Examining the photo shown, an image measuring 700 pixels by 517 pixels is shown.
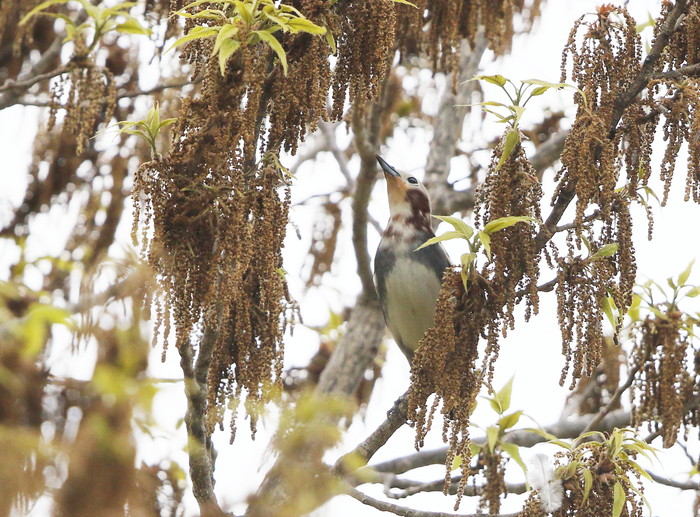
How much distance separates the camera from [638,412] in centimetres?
367

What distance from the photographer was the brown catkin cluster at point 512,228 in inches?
117

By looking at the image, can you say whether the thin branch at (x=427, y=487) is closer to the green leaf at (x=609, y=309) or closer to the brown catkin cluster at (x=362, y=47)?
the green leaf at (x=609, y=309)

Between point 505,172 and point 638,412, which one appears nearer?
point 505,172

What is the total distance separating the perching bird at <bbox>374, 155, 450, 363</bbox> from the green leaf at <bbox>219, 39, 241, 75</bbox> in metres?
2.84

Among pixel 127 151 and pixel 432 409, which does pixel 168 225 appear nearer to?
pixel 432 409

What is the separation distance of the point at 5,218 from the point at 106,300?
4.25 metres

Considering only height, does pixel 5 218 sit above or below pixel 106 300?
above

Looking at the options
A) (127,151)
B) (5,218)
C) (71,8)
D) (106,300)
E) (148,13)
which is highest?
(71,8)

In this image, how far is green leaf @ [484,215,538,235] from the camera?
2850mm

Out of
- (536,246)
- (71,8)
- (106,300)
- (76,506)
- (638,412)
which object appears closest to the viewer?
(76,506)

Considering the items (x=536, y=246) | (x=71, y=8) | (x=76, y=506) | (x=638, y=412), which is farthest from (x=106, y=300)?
(x=71, y=8)

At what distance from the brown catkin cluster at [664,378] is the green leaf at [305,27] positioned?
186 cm

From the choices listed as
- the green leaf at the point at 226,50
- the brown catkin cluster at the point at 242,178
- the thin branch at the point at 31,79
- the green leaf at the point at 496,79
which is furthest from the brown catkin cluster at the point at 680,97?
the thin branch at the point at 31,79

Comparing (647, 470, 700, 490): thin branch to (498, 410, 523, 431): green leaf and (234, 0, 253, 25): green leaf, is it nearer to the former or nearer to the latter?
(498, 410, 523, 431): green leaf
